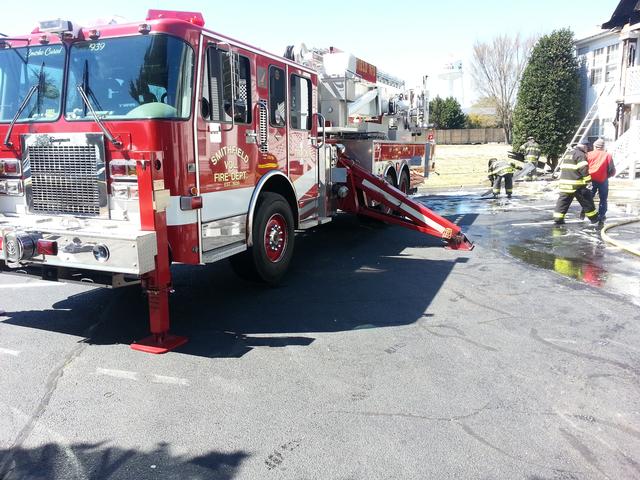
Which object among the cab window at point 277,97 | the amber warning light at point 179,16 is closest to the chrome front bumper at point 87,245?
the amber warning light at point 179,16

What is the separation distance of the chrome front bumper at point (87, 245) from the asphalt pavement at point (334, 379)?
30.9 inches

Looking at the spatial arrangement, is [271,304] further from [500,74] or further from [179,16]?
[500,74]

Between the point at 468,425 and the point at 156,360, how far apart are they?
2.46 meters

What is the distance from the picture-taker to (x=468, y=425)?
10.8 ft

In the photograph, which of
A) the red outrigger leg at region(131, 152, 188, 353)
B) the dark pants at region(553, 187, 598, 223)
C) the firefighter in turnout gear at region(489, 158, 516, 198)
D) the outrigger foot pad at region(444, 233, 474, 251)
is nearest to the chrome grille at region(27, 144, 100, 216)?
the red outrigger leg at region(131, 152, 188, 353)

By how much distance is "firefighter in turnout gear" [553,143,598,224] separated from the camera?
10234 millimetres

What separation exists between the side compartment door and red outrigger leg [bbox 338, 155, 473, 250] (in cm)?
120

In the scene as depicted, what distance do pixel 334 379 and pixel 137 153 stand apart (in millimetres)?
2269

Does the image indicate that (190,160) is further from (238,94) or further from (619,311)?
(619,311)

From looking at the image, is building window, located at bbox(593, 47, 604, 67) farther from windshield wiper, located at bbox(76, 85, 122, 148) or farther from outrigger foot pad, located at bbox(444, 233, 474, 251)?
windshield wiper, located at bbox(76, 85, 122, 148)

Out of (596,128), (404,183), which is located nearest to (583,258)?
(404,183)

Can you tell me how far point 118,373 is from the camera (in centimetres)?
404

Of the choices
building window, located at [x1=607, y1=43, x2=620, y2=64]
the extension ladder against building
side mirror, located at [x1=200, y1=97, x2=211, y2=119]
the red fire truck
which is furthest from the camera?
building window, located at [x1=607, y1=43, x2=620, y2=64]

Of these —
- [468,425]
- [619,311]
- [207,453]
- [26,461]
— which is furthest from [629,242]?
[26,461]
